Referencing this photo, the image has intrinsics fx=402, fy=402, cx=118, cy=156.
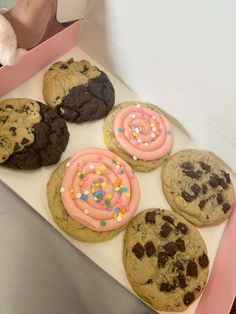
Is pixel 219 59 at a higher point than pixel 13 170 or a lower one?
higher

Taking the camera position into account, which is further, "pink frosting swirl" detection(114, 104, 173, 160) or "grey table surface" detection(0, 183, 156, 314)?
"pink frosting swirl" detection(114, 104, 173, 160)

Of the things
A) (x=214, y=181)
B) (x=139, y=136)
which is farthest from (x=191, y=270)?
(x=139, y=136)

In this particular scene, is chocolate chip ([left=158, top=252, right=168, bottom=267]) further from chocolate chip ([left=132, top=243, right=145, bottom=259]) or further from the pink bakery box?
the pink bakery box

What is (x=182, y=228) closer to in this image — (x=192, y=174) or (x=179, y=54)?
(x=192, y=174)

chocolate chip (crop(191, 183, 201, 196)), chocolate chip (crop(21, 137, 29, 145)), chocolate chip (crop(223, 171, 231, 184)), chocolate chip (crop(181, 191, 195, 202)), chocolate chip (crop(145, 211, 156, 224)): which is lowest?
chocolate chip (crop(145, 211, 156, 224))

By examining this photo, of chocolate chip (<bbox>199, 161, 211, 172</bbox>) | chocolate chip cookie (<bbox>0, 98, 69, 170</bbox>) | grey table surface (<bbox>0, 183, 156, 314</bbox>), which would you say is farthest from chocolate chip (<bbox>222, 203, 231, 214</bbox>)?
chocolate chip cookie (<bbox>0, 98, 69, 170</bbox>)

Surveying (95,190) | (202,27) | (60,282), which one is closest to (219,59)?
(202,27)

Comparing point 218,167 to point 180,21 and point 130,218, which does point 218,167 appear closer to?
point 130,218

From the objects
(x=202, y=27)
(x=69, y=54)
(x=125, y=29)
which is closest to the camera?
(x=202, y=27)
